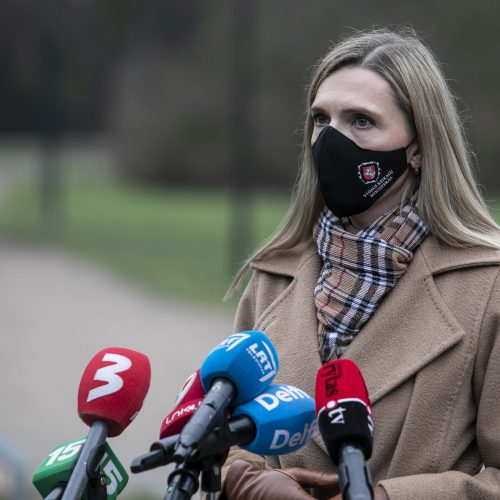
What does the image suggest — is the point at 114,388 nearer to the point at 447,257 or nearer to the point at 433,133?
the point at 447,257

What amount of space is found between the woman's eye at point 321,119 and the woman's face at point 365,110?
4 cm

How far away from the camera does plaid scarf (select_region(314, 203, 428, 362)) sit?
3.02 m

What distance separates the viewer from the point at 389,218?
121 inches

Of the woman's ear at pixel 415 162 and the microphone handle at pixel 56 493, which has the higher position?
the woman's ear at pixel 415 162

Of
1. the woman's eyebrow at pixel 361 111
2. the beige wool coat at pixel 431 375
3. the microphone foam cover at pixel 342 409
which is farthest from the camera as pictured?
the woman's eyebrow at pixel 361 111

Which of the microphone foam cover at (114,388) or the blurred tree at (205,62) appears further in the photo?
the blurred tree at (205,62)

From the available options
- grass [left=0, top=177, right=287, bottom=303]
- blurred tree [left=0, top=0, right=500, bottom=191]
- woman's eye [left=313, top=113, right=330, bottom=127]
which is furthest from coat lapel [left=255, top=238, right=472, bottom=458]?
blurred tree [left=0, top=0, right=500, bottom=191]

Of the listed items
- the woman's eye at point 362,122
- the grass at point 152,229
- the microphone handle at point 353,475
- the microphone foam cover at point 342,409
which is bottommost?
the grass at point 152,229

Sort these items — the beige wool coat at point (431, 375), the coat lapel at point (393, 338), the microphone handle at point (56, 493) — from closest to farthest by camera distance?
the microphone handle at point (56, 493) → the beige wool coat at point (431, 375) → the coat lapel at point (393, 338)

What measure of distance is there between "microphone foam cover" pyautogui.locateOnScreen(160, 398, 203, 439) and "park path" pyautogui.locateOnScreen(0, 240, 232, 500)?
4.18 m

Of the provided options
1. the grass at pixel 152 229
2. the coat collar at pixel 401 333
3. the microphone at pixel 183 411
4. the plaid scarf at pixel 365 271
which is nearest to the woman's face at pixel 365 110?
the plaid scarf at pixel 365 271

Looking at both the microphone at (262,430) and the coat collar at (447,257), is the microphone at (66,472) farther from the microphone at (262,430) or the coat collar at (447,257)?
the coat collar at (447,257)

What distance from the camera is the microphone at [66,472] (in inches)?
99.3

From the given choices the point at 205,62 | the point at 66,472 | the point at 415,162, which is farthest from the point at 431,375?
the point at 205,62
